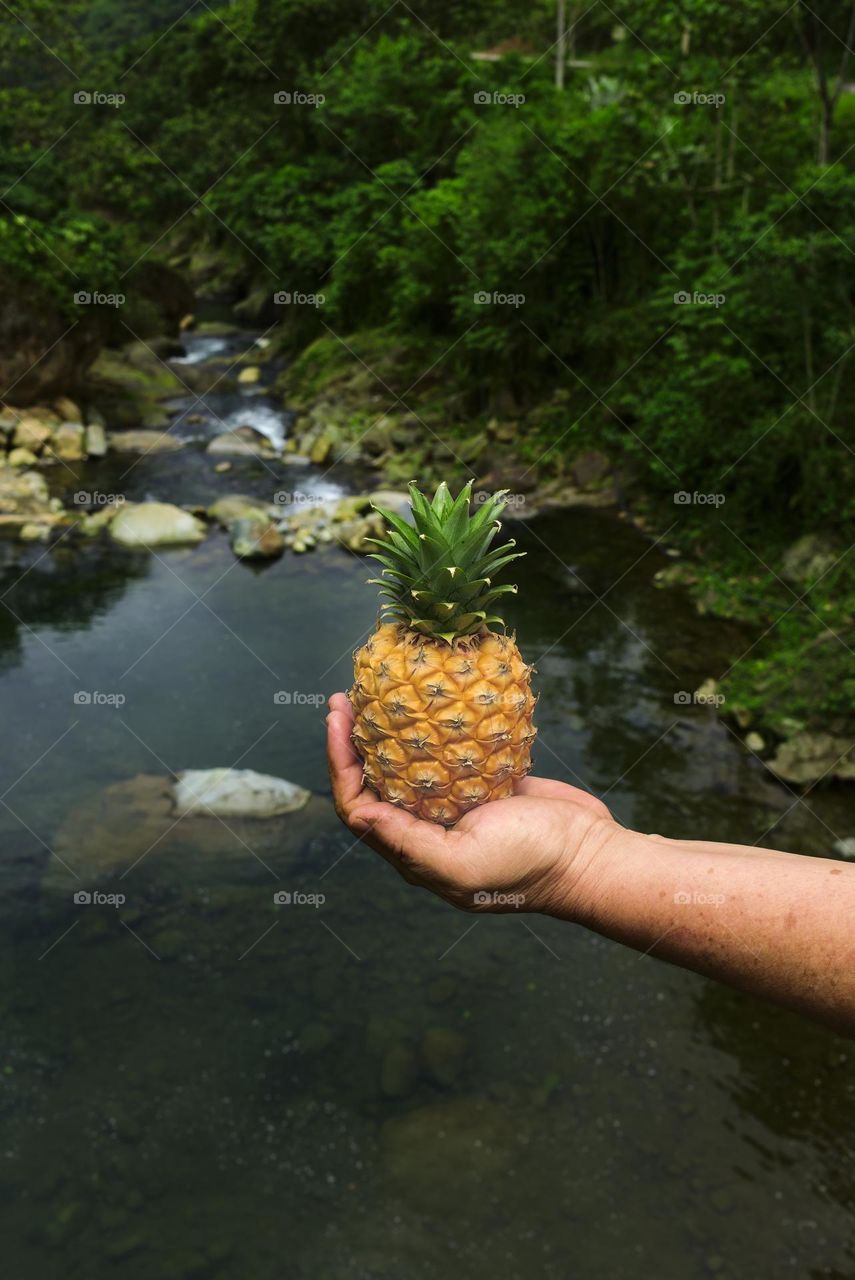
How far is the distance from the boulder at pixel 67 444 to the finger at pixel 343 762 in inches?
694

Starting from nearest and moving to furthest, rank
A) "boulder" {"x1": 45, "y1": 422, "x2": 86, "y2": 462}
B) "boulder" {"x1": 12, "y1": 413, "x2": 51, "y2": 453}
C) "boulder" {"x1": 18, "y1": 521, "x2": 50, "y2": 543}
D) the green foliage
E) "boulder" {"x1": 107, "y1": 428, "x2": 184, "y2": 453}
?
the green foliage
"boulder" {"x1": 18, "y1": 521, "x2": 50, "y2": 543}
"boulder" {"x1": 12, "y1": 413, "x2": 51, "y2": 453}
"boulder" {"x1": 45, "y1": 422, "x2": 86, "y2": 462}
"boulder" {"x1": 107, "y1": 428, "x2": 184, "y2": 453}

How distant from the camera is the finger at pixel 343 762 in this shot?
13.3ft

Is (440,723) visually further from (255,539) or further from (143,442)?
(143,442)

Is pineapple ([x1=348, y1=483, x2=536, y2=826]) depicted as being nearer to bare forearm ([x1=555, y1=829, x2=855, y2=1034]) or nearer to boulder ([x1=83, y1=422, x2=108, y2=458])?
bare forearm ([x1=555, y1=829, x2=855, y2=1034])

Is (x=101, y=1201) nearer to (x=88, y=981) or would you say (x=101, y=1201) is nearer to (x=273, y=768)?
(x=88, y=981)

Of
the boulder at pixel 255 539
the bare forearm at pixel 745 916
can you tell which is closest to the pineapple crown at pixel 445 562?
the bare forearm at pixel 745 916

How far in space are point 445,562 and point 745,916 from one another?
1783 millimetres

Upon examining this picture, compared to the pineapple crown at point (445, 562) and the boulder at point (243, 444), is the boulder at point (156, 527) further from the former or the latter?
the pineapple crown at point (445, 562)

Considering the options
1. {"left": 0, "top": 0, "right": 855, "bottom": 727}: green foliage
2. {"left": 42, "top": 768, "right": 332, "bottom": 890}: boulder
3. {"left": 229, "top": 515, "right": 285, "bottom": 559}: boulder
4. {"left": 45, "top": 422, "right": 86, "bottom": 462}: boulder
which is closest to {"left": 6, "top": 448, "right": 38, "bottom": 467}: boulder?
{"left": 45, "top": 422, "right": 86, "bottom": 462}: boulder

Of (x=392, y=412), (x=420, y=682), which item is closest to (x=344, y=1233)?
(x=420, y=682)

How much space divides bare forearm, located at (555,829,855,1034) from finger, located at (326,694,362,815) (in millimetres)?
1319

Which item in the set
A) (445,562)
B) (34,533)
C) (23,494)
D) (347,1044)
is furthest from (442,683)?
(23,494)

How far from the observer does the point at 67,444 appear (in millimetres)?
20203

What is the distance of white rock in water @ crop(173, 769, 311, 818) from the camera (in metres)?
9.86
